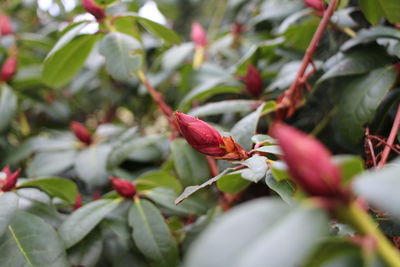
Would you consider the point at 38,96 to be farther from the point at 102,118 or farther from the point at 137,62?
the point at 137,62

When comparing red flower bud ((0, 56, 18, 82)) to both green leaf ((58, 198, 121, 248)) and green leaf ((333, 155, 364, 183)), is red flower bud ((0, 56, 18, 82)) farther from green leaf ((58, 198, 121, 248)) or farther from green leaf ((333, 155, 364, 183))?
green leaf ((333, 155, 364, 183))

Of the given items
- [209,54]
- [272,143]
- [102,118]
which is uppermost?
[272,143]

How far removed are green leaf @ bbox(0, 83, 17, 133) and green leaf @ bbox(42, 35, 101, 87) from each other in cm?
18

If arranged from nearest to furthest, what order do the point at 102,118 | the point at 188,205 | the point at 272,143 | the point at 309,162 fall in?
the point at 309,162 < the point at 272,143 < the point at 188,205 < the point at 102,118

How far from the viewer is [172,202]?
93 centimetres

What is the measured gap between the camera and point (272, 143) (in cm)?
70

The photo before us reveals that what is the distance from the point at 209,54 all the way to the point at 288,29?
48 centimetres

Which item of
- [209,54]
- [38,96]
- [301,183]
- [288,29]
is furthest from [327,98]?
[38,96]

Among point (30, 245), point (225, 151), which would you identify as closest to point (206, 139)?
point (225, 151)

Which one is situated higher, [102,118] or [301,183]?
[301,183]

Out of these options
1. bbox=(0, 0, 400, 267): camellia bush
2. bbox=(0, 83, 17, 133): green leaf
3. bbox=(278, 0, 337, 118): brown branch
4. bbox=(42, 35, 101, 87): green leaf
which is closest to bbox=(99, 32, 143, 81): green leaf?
bbox=(0, 0, 400, 267): camellia bush

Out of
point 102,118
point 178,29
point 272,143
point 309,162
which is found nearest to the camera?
point 309,162

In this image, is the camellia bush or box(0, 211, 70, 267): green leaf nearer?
the camellia bush

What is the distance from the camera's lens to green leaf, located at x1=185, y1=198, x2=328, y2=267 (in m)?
0.35
